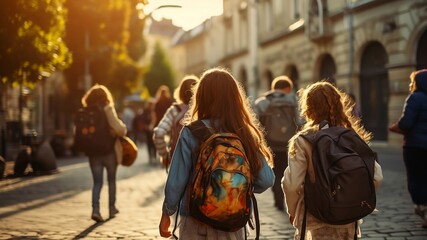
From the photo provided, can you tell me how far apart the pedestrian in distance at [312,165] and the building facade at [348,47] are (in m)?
15.9

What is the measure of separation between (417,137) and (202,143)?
13.8 feet

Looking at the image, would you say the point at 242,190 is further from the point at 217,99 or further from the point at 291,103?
the point at 291,103

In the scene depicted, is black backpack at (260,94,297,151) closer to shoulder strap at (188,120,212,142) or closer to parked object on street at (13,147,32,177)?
shoulder strap at (188,120,212,142)

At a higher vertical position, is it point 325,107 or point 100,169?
point 325,107

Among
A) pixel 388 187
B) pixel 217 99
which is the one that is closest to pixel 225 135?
pixel 217 99

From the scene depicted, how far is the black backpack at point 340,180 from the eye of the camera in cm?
375

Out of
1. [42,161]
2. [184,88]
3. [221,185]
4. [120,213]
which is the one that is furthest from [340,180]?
[42,161]

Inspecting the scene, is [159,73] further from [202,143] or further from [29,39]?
[202,143]

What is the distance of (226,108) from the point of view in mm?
3688

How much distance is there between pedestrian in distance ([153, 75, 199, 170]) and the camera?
675 cm

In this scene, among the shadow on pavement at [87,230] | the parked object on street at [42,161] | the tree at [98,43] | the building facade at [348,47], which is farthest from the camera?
the tree at [98,43]

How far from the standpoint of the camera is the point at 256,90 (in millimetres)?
36625

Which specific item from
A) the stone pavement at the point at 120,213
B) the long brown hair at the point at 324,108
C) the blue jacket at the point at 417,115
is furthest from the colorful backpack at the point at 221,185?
the blue jacket at the point at 417,115

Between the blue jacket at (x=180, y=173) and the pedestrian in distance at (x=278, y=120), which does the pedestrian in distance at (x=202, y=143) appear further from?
the pedestrian in distance at (x=278, y=120)
